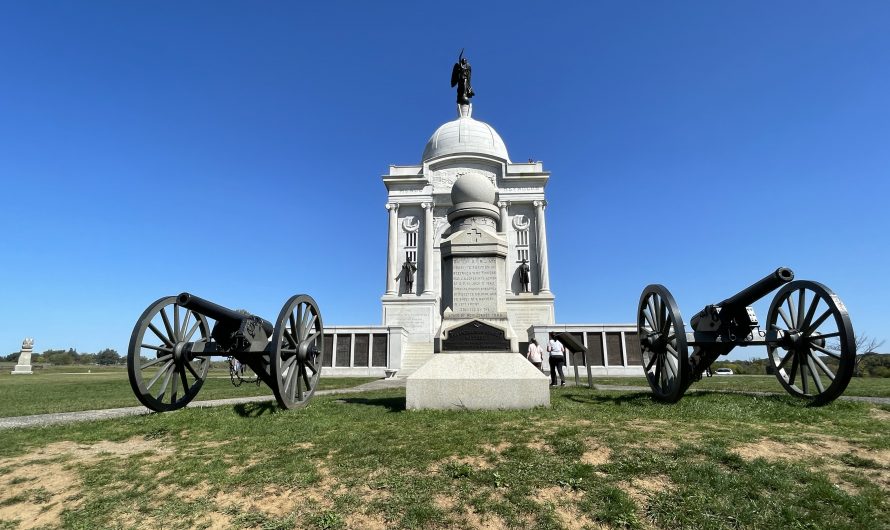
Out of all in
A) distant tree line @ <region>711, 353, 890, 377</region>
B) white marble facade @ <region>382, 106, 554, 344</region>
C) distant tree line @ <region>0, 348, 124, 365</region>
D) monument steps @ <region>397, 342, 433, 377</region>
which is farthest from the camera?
distant tree line @ <region>0, 348, 124, 365</region>

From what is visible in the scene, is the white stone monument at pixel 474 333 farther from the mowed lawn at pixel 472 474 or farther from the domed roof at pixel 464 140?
the domed roof at pixel 464 140

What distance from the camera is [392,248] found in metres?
41.9

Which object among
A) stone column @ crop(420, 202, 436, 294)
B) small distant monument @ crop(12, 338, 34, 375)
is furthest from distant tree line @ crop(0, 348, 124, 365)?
stone column @ crop(420, 202, 436, 294)

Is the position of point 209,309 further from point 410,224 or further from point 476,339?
point 410,224

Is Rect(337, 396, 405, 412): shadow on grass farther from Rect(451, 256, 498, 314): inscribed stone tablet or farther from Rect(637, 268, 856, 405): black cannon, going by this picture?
Rect(637, 268, 856, 405): black cannon

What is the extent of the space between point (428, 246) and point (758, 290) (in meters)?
34.0

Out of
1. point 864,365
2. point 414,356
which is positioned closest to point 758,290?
point 414,356

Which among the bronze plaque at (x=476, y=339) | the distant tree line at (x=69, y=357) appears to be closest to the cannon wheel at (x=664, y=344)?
the bronze plaque at (x=476, y=339)

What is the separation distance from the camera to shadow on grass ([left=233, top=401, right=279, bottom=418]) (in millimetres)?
8453

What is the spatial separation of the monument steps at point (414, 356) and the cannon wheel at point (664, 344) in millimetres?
18109

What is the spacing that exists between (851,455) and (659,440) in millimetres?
1915

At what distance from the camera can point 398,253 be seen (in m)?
42.5

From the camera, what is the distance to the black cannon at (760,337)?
7.65m

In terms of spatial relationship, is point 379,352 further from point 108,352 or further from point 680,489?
point 108,352
